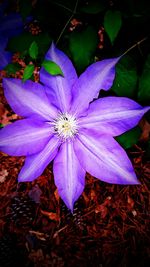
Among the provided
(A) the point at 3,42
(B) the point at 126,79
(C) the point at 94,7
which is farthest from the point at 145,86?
(A) the point at 3,42

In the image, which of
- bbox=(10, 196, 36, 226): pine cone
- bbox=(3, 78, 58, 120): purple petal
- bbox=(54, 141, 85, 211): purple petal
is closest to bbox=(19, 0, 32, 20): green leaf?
bbox=(3, 78, 58, 120): purple petal

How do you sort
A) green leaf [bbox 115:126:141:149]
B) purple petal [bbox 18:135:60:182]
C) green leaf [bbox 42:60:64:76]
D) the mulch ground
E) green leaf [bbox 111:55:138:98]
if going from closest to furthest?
1. green leaf [bbox 42:60:64:76]
2. purple petal [bbox 18:135:60:182]
3. green leaf [bbox 111:55:138:98]
4. green leaf [bbox 115:126:141:149]
5. the mulch ground

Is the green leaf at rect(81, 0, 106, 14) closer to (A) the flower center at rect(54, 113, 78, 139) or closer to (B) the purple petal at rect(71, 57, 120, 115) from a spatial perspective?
(B) the purple petal at rect(71, 57, 120, 115)

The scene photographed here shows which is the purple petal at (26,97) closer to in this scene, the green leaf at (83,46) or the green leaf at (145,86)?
the green leaf at (83,46)

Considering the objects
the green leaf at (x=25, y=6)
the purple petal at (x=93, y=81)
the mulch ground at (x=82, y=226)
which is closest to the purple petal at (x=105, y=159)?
the purple petal at (x=93, y=81)

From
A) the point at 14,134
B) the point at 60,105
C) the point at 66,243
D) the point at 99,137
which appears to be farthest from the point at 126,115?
the point at 66,243
